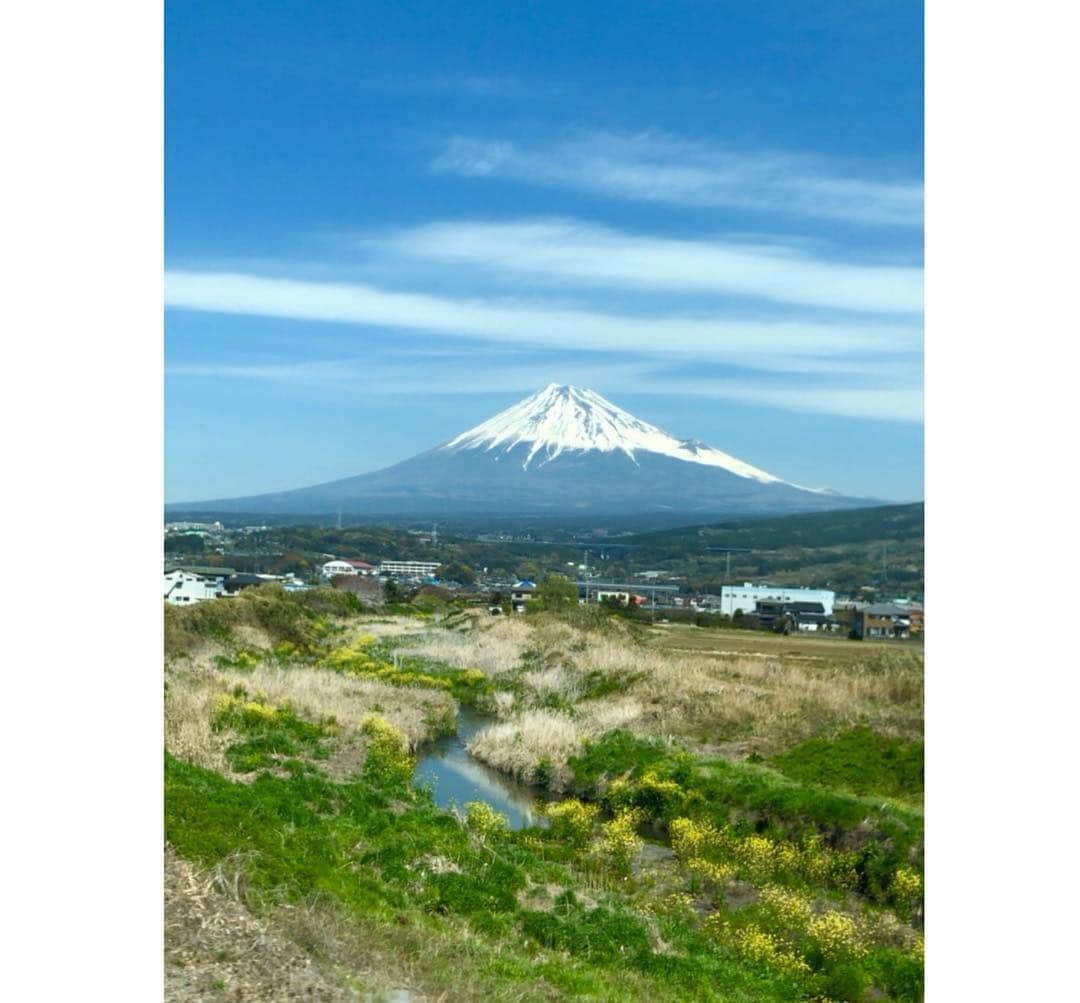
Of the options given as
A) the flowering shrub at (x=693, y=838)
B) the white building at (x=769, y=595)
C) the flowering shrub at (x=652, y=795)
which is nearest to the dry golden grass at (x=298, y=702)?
the flowering shrub at (x=652, y=795)

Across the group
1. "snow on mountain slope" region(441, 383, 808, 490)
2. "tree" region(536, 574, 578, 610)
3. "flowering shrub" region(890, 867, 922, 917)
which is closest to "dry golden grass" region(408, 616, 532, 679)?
"tree" region(536, 574, 578, 610)

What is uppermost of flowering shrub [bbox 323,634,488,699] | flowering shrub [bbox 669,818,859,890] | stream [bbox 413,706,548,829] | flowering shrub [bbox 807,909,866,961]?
flowering shrub [bbox 323,634,488,699]

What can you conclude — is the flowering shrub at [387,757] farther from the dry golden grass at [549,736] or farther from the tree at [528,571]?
the tree at [528,571]

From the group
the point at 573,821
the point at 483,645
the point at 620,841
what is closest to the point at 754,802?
the point at 620,841

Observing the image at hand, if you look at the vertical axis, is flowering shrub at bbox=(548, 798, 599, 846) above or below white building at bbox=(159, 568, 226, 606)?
below

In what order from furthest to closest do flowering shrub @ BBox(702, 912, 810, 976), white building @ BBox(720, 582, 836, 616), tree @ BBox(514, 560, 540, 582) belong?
tree @ BBox(514, 560, 540, 582) → white building @ BBox(720, 582, 836, 616) → flowering shrub @ BBox(702, 912, 810, 976)

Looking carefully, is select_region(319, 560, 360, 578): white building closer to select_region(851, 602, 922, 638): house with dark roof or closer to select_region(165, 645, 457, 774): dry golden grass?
select_region(165, 645, 457, 774): dry golden grass

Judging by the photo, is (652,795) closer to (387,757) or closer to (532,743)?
(532,743)

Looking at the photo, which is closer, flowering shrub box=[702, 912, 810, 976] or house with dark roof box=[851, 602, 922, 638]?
flowering shrub box=[702, 912, 810, 976]
